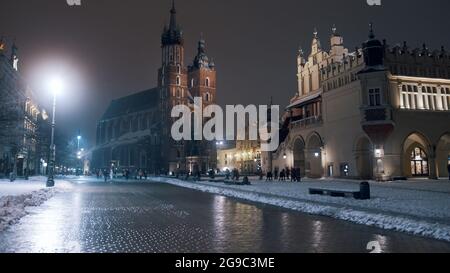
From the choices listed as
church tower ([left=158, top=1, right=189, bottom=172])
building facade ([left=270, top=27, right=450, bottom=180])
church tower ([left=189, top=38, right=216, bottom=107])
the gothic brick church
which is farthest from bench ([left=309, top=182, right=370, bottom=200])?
church tower ([left=189, top=38, right=216, bottom=107])

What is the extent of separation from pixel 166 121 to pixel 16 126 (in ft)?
246

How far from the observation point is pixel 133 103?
122938 mm

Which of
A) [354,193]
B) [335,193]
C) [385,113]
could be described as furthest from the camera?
[385,113]

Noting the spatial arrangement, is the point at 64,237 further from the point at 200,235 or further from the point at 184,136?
the point at 184,136

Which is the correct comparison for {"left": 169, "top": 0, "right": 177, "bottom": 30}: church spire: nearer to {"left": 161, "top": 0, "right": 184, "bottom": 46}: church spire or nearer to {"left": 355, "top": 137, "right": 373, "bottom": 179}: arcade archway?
{"left": 161, "top": 0, "right": 184, "bottom": 46}: church spire

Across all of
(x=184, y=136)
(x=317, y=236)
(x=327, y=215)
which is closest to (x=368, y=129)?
(x=327, y=215)

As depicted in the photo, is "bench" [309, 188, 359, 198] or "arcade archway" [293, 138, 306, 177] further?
"arcade archway" [293, 138, 306, 177]

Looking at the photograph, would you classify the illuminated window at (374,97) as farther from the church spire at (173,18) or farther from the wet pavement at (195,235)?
the church spire at (173,18)

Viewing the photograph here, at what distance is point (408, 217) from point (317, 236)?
11.9 ft

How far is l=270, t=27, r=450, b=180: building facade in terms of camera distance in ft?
119

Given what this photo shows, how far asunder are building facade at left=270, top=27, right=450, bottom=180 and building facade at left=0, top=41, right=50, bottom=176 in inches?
1153

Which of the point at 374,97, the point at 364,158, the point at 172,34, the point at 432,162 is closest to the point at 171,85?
the point at 172,34

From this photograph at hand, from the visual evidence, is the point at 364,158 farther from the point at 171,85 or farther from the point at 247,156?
the point at 171,85
